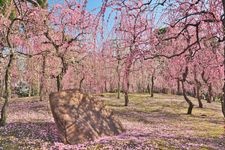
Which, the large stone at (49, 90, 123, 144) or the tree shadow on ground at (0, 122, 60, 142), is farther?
the tree shadow on ground at (0, 122, 60, 142)

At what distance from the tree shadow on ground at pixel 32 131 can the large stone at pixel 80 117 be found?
634 mm

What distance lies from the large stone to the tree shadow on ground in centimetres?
63

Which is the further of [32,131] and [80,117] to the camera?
[32,131]

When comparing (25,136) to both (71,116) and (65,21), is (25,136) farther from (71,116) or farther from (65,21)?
(65,21)

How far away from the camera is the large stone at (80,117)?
14.4 meters

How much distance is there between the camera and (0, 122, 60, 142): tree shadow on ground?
14617mm

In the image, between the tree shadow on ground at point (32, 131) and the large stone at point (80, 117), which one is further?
the tree shadow on ground at point (32, 131)

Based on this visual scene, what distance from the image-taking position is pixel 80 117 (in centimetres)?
1521

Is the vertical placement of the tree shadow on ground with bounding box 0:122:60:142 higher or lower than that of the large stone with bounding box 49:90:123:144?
lower

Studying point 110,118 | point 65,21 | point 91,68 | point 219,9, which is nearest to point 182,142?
point 110,118

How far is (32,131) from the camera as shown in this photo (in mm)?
15758

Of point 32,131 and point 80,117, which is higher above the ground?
point 80,117

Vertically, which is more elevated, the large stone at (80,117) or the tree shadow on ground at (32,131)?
the large stone at (80,117)

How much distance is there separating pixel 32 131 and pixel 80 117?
2.25 metres
